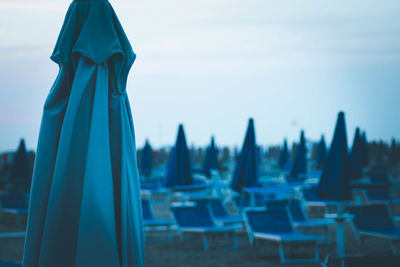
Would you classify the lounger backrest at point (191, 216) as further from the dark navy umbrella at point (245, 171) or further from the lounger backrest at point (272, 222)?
the lounger backrest at point (272, 222)

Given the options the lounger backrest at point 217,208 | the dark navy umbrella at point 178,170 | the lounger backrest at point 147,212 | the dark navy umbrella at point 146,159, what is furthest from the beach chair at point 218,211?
the dark navy umbrella at point 146,159

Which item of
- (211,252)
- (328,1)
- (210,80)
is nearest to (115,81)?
(211,252)

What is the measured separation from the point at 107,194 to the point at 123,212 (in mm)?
130

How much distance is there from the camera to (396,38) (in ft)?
51.5

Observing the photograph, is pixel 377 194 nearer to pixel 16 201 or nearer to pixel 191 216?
pixel 191 216

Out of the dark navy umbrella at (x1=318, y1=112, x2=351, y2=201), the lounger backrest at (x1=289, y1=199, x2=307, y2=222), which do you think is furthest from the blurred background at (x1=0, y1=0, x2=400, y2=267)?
the lounger backrest at (x1=289, y1=199, x2=307, y2=222)

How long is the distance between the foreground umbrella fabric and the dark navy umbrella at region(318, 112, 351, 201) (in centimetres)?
384

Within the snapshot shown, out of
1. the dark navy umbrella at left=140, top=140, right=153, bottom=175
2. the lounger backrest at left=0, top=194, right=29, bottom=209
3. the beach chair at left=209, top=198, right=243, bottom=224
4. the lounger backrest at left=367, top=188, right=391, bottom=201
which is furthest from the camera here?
the dark navy umbrella at left=140, top=140, right=153, bottom=175

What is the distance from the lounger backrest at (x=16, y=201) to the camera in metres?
10.4

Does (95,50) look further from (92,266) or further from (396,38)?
(396,38)

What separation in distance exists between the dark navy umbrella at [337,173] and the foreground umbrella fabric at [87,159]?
3.84 m

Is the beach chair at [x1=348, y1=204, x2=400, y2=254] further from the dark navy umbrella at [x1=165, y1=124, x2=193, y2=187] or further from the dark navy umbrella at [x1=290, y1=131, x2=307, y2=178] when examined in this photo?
the dark navy umbrella at [x1=290, y1=131, x2=307, y2=178]

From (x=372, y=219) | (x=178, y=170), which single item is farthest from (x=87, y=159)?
(x=178, y=170)

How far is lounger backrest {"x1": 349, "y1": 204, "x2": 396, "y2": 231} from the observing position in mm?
7129
